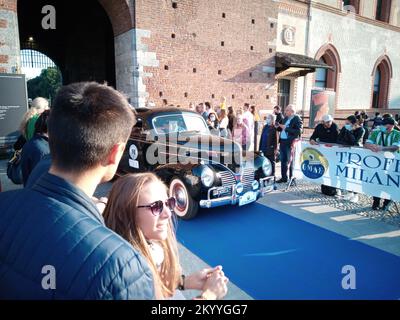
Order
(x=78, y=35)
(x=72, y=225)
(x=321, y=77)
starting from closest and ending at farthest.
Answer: (x=72, y=225) < (x=78, y=35) < (x=321, y=77)

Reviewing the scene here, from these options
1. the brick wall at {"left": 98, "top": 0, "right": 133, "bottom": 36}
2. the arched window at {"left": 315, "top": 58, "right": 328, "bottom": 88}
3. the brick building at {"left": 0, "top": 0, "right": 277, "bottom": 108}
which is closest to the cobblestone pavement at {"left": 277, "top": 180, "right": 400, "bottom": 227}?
the brick building at {"left": 0, "top": 0, "right": 277, "bottom": 108}

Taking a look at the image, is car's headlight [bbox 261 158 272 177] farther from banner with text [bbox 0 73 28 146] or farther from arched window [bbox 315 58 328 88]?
arched window [bbox 315 58 328 88]

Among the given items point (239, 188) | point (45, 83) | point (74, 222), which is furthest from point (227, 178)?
point (45, 83)

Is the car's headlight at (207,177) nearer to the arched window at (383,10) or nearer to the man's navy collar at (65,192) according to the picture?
the man's navy collar at (65,192)

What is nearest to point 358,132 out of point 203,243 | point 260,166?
point 260,166

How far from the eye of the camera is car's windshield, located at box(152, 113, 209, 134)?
5.89 metres

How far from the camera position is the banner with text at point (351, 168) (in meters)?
4.90

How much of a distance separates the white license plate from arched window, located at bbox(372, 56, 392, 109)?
895 inches

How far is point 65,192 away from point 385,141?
5916 millimetres

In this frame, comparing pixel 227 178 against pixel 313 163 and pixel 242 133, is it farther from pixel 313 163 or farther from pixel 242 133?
pixel 242 133

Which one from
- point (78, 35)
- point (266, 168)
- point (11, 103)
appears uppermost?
point (78, 35)

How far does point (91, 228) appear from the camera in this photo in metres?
0.87

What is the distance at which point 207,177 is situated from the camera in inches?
180

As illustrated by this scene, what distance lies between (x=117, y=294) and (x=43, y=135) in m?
2.43
